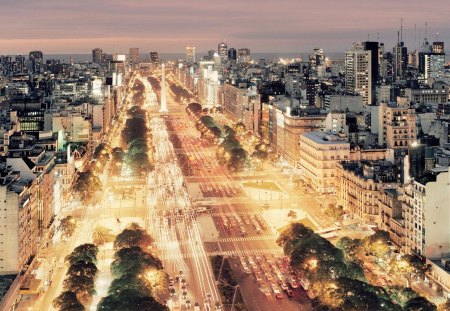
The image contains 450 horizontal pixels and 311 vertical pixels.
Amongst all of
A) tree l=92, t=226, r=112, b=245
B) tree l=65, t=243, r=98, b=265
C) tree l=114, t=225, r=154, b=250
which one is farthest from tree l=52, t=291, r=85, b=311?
tree l=92, t=226, r=112, b=245

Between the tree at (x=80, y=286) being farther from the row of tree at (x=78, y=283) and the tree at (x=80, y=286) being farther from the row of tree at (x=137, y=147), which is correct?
the row of tree at (x=137, y=147)

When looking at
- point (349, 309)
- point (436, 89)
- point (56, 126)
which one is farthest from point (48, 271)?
point (436, 89)

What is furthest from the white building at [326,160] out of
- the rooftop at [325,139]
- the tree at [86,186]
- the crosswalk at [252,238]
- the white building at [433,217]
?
the white building at [433,217]

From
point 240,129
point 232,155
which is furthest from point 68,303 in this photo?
point 240,129

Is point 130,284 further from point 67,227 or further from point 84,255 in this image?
point 67,227

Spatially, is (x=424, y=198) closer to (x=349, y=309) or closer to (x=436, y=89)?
(x=349, y=309)

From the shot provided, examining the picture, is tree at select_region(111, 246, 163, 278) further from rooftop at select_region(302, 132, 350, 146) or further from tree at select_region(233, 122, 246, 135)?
tree at select_region(233, 122, 246, 135)
